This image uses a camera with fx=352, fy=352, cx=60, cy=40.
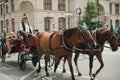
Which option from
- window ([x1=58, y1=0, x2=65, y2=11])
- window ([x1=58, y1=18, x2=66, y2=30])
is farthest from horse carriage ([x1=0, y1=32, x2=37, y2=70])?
window ([x1=58, y1=0, x2=65, y2=11])

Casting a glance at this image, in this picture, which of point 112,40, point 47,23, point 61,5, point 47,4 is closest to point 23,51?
point 112,40

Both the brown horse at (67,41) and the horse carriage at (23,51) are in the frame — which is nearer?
the brown horse at (67,41)

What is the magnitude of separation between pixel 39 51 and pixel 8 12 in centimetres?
4245

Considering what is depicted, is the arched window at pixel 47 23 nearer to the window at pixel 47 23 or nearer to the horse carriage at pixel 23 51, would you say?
the window at pixel 47 23

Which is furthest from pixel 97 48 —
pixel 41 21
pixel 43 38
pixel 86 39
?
pixel 41 21

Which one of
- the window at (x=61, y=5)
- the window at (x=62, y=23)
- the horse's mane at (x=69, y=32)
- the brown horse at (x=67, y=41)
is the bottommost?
the window at (x=62, y=23)

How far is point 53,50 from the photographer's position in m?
12.4

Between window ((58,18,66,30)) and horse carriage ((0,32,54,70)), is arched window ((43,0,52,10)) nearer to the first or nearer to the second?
window ((58,18,66,30))

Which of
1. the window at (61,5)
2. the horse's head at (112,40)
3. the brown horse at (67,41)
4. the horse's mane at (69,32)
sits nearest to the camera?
the brown horse at (67,41)

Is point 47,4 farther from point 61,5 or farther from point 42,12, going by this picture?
point 61,5

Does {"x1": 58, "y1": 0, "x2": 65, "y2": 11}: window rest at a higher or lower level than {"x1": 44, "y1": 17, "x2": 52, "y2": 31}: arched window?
higher

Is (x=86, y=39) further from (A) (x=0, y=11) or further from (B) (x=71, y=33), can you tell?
(A) (x=0, y=11)

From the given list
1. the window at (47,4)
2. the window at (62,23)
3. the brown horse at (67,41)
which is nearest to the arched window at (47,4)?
the window at (47,4)

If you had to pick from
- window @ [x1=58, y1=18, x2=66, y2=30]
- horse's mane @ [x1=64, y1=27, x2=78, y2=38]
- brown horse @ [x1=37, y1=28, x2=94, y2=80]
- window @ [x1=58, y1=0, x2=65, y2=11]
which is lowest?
window @ [x1=58, y1=18, x2=66, y2=30]
